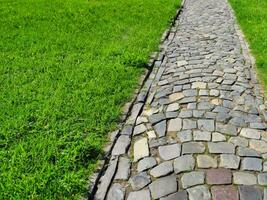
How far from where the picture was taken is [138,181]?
14.4 ft

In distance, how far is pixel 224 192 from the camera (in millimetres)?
4152

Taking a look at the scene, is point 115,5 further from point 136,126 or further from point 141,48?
point 136,126

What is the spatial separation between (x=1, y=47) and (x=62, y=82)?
2671 millimetres

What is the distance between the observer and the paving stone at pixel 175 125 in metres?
5.44

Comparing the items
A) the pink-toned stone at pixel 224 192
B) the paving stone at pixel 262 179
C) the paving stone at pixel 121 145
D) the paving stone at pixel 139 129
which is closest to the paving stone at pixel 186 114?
the paving stone at pixel 139 129

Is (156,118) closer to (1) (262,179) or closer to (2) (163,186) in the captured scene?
(2) (163,186)

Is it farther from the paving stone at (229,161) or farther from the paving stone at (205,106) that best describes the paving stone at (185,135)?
the paving stone at (205,106)

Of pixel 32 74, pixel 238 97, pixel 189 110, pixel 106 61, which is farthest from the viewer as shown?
pixel 106 61

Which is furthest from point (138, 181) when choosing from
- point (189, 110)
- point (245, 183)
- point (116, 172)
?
point (189, 110)

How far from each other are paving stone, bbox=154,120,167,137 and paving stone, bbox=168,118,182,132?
7cm

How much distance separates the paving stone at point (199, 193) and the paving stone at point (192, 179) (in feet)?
0.23

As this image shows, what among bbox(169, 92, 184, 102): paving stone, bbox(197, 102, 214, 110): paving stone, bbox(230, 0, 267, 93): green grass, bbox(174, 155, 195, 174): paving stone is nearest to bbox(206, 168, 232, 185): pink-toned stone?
bbox(174, 155, 195, 174): paving stone

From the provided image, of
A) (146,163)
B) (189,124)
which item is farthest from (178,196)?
(189,124)

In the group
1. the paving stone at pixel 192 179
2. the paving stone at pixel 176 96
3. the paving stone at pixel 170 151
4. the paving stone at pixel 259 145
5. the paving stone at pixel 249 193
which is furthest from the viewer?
the paving stone at pixel 176 96
